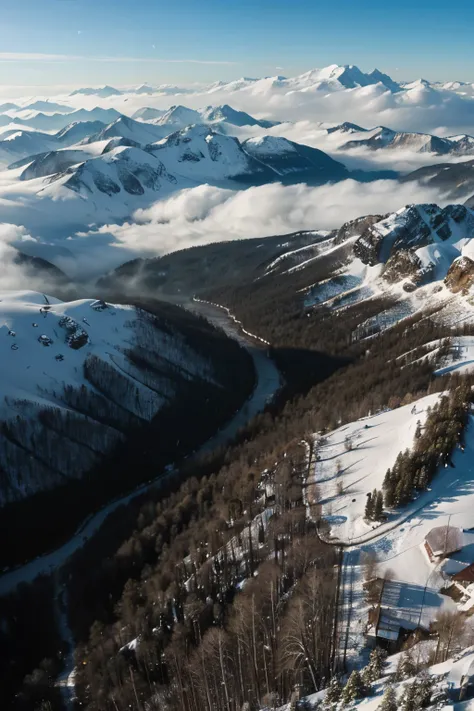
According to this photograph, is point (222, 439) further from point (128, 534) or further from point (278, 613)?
point (278, 613)

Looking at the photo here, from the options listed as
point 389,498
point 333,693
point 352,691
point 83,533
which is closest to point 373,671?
point 352,691

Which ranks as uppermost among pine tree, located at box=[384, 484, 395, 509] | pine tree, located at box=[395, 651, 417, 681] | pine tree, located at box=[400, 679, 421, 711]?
pine tree, located at box=[400, 679, 421, 711]

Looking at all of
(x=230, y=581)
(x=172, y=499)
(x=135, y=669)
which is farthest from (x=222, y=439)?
(x=135, y=669)

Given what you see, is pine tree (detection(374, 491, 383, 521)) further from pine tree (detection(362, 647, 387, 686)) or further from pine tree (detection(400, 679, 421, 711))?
pine tree (detection(400, 679, 421, 711))

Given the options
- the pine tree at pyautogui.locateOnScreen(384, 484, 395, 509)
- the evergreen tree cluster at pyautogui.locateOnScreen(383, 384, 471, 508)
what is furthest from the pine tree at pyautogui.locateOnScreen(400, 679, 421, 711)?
the evergreen tree cluster at pyautogui.locateOnScreen(383, 384, 471, 508)

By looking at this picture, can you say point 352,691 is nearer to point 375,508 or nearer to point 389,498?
point 375,508

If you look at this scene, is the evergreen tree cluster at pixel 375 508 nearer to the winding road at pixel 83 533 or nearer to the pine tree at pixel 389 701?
the pine tree at pixel 389 701
